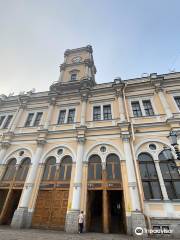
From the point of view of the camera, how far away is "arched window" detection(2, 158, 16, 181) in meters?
13.0

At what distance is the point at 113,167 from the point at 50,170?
5422 mm

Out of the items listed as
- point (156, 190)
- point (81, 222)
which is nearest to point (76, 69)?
point (156, 190)

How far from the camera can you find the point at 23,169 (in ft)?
43.0

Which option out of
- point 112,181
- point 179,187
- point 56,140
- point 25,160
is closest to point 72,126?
point 56,140

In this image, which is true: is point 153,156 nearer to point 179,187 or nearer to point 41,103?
point 179,187

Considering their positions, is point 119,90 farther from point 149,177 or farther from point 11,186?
point 11,186

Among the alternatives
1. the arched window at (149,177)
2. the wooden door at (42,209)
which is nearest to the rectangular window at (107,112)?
the arched window at (149,177)

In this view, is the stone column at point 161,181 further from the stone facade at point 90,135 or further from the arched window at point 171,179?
the arched window at point 171,179

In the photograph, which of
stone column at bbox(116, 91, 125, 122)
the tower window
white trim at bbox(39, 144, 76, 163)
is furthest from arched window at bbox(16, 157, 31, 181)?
stone column at bbox(116, 91, 125, 122)

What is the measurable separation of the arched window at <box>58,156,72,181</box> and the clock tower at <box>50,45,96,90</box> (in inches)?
351

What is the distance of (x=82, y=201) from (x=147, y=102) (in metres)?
10.9

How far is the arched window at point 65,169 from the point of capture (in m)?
11.9

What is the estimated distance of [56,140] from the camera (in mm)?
13906

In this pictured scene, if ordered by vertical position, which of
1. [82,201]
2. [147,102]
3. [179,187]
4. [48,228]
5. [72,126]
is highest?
[147,102]
